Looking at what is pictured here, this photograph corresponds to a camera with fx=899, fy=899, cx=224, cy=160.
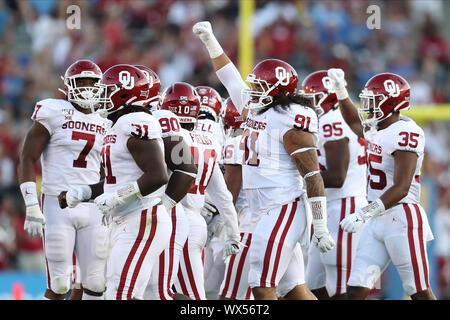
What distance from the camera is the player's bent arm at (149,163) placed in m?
5.38

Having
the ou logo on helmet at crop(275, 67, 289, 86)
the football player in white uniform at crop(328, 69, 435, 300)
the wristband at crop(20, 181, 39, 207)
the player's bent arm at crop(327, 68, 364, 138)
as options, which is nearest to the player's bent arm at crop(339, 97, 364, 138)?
the player's bent arm at crop(327, 68, 364, 138)

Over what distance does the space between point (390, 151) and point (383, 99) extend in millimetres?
413

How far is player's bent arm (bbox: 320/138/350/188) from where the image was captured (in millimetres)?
6980

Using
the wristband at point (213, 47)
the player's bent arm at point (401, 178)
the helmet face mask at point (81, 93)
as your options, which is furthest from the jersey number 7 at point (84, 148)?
the player's bent arm at point (401, 178)

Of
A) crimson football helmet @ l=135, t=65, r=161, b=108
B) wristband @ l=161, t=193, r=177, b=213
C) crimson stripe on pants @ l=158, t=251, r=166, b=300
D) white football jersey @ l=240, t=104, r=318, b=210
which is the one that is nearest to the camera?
wristband @ l=161, t=193, r=177, b=213

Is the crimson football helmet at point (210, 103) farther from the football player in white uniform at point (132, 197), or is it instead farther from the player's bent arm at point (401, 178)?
the player's bent arm at point (401, 178)

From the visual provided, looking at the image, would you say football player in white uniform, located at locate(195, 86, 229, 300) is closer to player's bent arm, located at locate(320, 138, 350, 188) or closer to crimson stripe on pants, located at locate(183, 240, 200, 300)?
crimson stripe on pants, located at locate(183, 240, 200, 300)

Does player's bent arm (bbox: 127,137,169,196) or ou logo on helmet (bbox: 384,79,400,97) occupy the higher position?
ou logo on helmet (bbox: 384,79,400,97)

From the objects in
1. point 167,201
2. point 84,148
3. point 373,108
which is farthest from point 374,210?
point 84,148

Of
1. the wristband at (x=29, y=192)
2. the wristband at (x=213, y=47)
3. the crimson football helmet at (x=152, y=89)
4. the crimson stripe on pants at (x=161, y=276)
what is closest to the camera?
the crimson stripe on pants at (x=161, y=276)

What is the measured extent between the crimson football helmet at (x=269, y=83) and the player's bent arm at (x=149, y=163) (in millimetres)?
1002

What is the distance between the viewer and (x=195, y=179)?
20.5 feet

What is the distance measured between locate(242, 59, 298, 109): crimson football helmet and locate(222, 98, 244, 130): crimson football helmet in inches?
45.9
